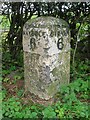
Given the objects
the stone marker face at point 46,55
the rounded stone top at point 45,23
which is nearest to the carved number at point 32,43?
the stone marker face at point 46,55

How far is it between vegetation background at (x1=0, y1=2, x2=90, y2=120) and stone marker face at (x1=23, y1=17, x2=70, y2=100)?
15cm

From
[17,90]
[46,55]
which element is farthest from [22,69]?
[46,55]

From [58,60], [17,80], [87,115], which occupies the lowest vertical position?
[87,115]

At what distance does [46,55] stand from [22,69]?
1.05 metres

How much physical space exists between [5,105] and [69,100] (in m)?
0.67

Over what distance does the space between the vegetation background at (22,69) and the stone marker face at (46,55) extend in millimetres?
145

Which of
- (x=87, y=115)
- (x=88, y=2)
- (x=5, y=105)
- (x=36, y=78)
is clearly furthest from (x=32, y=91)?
(x=88, y=2)

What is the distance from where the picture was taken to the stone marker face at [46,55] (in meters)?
2.80

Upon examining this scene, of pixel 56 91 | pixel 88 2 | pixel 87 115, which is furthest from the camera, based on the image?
pixel 88 2

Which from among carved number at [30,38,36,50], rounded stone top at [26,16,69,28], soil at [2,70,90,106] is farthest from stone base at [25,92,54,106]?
rounded stone top at [26,16,69,28]

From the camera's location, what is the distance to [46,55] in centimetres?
281

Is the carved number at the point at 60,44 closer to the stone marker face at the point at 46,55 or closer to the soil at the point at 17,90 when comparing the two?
the stone marker face at the point at 46,55

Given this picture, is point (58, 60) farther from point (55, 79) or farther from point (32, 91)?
point (32, 91)

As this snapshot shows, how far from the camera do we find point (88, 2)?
4.11m
